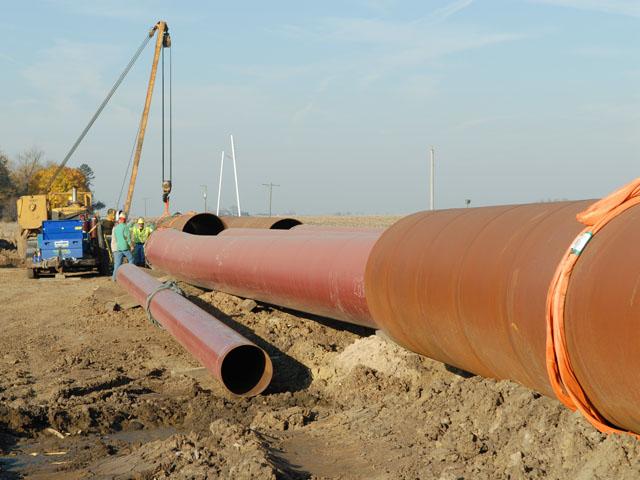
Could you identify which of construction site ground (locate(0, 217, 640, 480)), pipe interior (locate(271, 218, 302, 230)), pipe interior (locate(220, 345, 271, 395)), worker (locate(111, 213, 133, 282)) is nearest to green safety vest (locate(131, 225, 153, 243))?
worker (locate(111, 213, 133, 282))

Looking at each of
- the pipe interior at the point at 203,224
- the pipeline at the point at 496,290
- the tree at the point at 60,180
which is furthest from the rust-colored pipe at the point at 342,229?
the tree at the point at 60,180

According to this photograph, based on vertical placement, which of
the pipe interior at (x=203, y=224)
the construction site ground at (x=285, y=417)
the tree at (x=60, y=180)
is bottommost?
the construction site ground at (x=285, y=417)

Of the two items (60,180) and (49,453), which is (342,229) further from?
(60,180)

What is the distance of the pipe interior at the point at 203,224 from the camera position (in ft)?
60.1

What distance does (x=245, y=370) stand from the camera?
8047mm

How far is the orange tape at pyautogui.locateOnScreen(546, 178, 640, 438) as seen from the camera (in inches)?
162

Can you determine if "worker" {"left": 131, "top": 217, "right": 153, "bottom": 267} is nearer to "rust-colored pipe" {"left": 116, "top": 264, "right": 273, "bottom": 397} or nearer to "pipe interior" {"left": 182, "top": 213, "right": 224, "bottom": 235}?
"pipe interior" {"left": 182, "top": 213, "right": 224, "bottom": 235}

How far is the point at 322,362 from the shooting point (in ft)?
28.8

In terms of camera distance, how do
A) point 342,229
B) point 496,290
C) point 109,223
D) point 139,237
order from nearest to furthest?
point 496,290
point 342,229
point 139,237
point 109,223

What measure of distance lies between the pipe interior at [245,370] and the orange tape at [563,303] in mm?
3761

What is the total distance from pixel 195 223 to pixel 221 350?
11.6 meters

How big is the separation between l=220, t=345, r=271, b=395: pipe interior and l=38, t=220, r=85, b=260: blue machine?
1273 centimetres

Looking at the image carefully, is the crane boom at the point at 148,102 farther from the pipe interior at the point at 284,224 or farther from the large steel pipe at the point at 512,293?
the large steel pipe at the point at 512,293

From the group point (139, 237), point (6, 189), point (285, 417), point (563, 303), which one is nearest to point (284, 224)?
point (139, 237)
